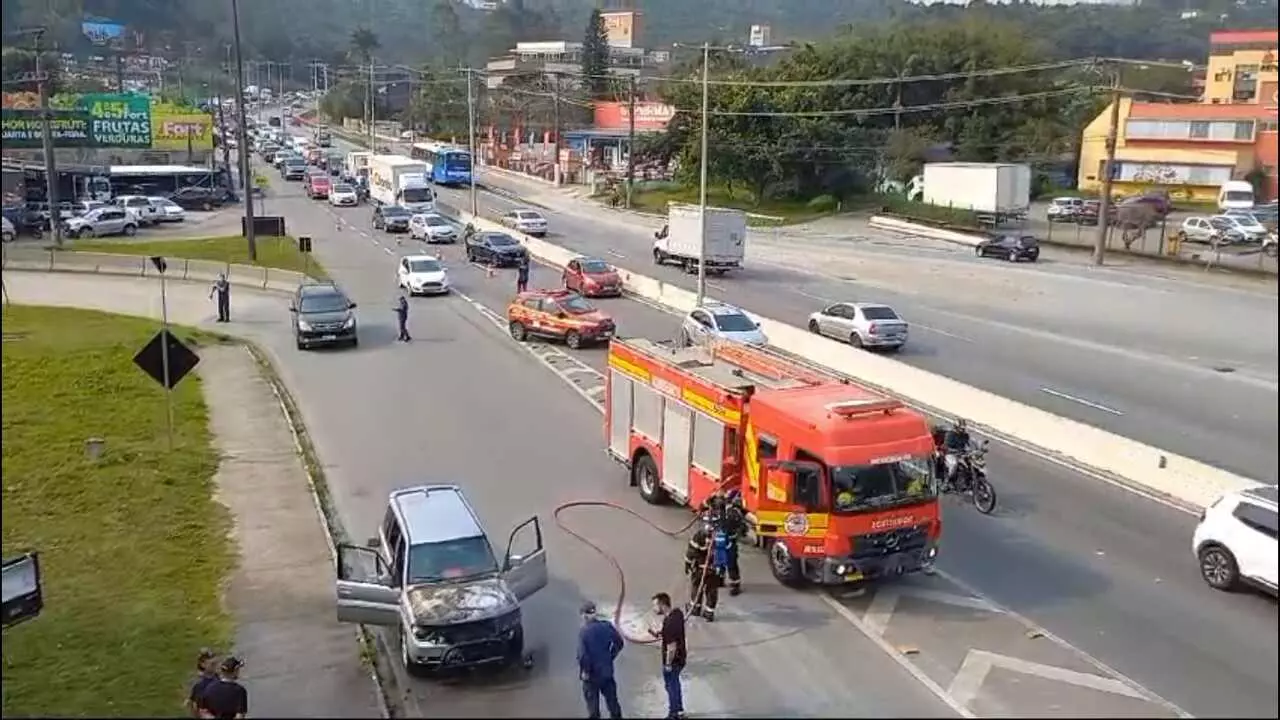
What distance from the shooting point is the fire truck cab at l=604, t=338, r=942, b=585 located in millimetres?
13742

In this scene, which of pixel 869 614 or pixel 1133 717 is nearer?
pixel 1133 717

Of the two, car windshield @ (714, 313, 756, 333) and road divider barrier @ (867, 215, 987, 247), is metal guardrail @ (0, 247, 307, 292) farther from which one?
road divider barrier @ (867, 215, 987, 247)

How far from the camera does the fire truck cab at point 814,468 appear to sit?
13742 millimetres

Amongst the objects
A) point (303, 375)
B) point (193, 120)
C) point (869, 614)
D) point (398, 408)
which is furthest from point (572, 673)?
point (193, 120)

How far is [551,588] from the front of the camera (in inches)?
583

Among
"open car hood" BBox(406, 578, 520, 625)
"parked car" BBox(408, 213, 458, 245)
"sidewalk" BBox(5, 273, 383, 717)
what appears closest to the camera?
"sidewalk" BBox(5, 273, 383, 717)

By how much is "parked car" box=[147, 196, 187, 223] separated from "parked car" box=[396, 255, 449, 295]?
28.9m

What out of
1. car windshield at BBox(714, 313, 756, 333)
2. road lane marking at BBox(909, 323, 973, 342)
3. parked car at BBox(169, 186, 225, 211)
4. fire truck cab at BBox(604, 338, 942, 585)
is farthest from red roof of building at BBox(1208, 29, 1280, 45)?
parked car at BBox(169, 186, 225, 211)

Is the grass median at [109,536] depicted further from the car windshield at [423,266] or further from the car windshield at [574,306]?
the car windshield at [423,266]

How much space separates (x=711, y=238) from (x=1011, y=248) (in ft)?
47.2

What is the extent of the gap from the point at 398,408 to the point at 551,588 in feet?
34.5

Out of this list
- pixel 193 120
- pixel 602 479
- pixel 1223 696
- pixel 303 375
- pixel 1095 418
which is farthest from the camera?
pixel 193 120

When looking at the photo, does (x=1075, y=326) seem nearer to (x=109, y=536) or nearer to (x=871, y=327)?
(x=871, y=327)

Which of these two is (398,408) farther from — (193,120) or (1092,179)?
(193,120)
